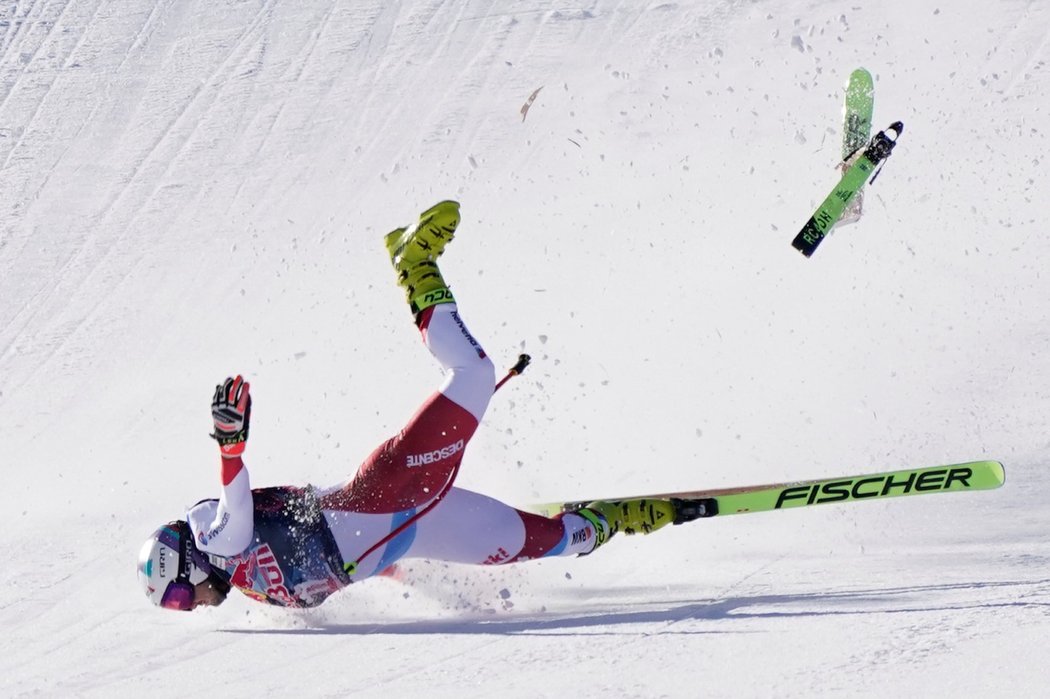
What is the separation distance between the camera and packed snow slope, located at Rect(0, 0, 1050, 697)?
187 inches

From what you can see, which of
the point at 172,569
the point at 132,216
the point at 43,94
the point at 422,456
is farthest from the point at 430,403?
the point at 43,94

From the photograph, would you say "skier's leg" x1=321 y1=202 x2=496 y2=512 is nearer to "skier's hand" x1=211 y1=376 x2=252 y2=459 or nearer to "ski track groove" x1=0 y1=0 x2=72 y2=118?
"skier's hand" x1=211 y1=376 x2=252 y2=459

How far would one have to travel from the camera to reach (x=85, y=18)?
38.4 ft

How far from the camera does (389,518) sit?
5.24m

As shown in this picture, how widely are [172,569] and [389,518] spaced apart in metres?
0.86

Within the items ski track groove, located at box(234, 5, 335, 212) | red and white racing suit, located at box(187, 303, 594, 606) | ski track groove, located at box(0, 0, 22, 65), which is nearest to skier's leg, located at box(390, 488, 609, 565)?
red and white racing suit, located at box(187, 303, 594, 606)

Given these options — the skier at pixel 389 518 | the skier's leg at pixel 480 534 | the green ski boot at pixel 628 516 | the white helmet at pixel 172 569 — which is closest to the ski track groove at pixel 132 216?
the white helmet at pixel 172 569

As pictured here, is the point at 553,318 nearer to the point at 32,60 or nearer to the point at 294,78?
the point at 294,78

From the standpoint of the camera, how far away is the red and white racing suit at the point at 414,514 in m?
5.05

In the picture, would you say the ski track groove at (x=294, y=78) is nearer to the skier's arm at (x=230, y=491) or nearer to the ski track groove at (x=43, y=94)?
the ski track groove at (x=43, y=94)

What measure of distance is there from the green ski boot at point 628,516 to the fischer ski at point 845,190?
4.60 feet

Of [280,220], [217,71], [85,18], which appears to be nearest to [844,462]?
[280,220]

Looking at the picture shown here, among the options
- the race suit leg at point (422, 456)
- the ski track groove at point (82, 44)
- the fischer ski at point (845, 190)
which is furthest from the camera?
the ski track groove at point (82, 44)

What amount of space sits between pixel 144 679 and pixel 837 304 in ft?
14.1
